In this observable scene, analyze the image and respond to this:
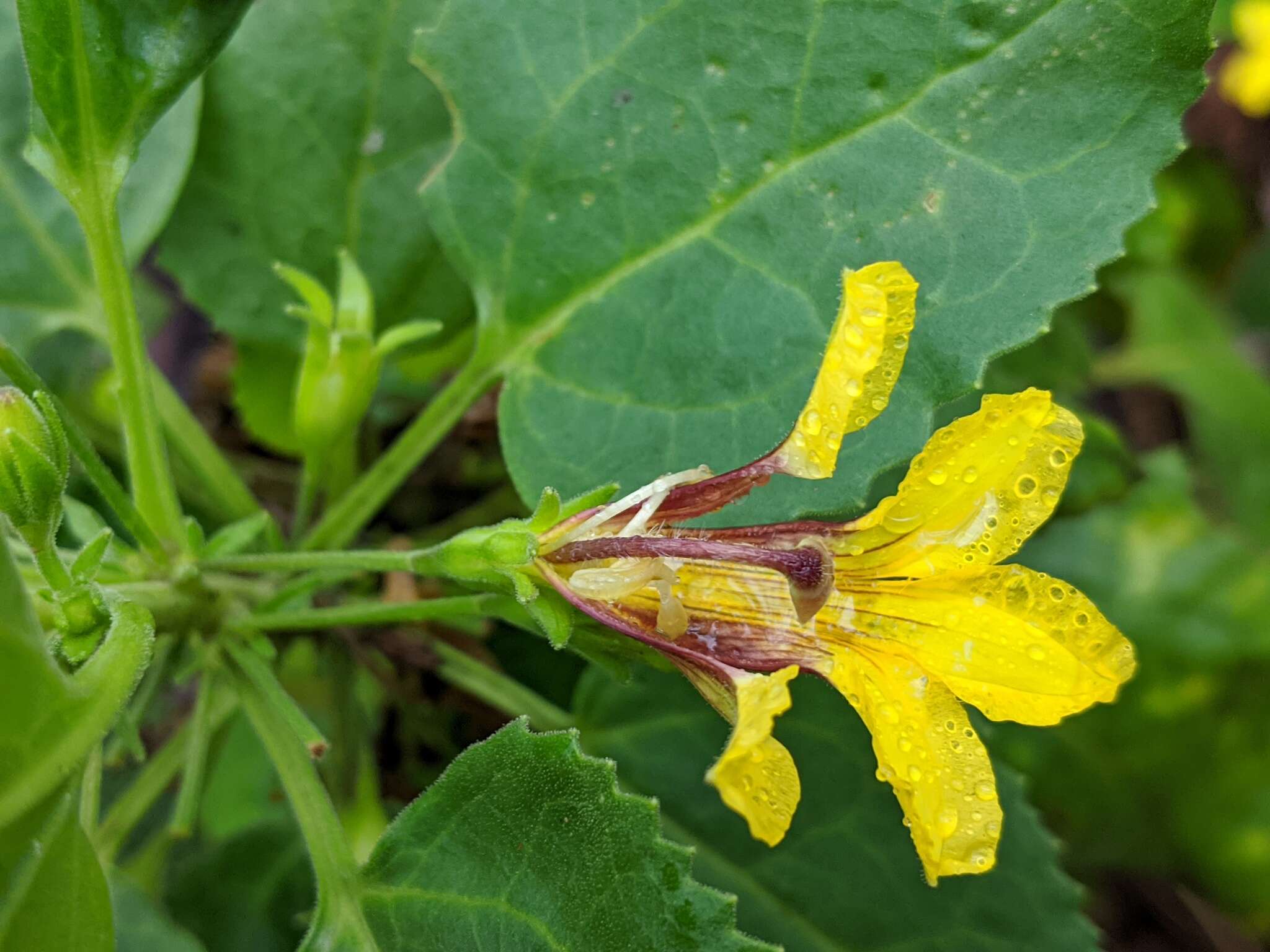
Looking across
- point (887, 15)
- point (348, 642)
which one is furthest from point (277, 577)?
point (887, 15)

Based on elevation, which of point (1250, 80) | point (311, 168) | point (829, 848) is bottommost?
point (829, 848)

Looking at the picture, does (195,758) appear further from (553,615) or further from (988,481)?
(988,481)

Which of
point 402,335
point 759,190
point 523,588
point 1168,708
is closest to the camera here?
point 523,588

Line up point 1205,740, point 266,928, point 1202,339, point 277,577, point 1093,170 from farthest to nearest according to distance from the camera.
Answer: point 1202,339
point 1205,740
point 266,928
point 277,577
point 1093,170

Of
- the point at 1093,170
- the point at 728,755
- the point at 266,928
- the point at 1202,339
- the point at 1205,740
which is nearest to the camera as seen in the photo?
the point at 728,755

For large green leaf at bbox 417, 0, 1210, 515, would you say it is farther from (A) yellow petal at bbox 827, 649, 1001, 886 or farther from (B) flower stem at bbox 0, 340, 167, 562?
(B) flower stem at bbox 0, 340, 167, 562

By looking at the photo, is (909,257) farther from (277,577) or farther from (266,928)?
(266,928)

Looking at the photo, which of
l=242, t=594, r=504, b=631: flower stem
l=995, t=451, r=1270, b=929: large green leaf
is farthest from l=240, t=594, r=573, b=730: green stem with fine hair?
l=995, t=451, r=1270, b=929: large green leaf

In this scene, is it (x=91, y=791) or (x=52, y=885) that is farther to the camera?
(x=91, y=791)

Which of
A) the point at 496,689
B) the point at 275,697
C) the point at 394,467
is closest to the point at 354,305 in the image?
the point at 394,467
